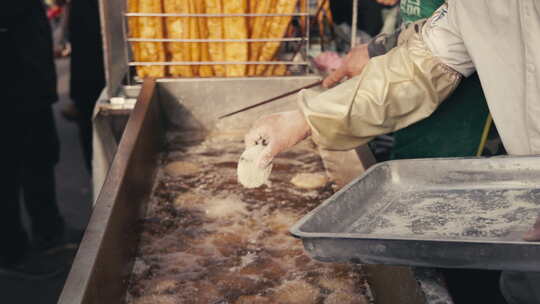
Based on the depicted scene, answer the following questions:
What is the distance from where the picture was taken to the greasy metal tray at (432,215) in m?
0.79

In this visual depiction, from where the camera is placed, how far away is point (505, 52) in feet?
4.09

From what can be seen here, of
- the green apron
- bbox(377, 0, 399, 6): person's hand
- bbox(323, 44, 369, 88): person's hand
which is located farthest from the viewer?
bbox(377, 0, 399, 6): person's hand

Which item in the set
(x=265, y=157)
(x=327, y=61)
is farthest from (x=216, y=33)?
(x=265, y=157)

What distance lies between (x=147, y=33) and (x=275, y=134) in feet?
3.39

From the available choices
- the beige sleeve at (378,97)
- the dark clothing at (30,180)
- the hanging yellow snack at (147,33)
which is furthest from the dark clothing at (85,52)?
the beige sleeve at (378,97)

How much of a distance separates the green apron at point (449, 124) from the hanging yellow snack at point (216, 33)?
2.19 feet

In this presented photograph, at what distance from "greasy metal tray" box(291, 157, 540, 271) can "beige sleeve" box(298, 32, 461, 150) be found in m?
0.23

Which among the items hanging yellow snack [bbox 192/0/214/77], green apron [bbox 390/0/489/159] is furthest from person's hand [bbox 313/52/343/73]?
green apron [bbox 390/0/489/159]

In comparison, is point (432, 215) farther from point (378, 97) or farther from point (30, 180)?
point (30, 180)

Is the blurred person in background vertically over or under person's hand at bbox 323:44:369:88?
under

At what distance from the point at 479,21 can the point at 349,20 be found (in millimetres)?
2465

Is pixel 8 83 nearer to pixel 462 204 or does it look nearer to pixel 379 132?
pixel 379 132

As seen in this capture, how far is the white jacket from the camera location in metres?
1.18

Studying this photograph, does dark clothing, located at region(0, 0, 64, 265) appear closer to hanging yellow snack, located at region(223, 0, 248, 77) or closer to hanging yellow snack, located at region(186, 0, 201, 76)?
hanging yellow snack, located at region(186, 0, 201, 76)
